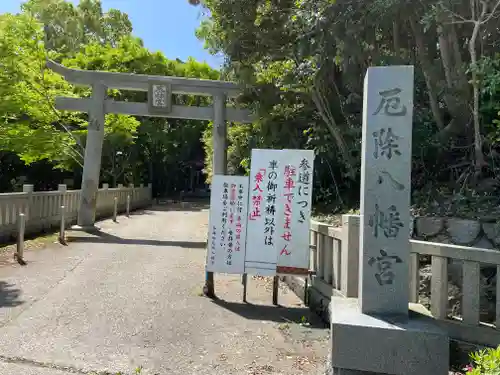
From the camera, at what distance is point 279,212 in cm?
614

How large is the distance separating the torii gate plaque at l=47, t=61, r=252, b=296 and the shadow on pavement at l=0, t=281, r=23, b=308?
7.01 m

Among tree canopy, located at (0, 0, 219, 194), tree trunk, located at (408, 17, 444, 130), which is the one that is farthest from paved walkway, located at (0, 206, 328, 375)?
tree canopy, located at (0, 0, 219, 194)

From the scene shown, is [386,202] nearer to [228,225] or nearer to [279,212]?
[279,212]

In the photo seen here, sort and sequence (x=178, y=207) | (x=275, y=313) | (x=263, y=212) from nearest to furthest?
(x=275, y=313), (x=263, y=212), (x=178, y=207)

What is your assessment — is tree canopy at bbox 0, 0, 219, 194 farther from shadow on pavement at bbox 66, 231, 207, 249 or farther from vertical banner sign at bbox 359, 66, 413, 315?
vertical banner sign at bbox 359, 66, 413, 315

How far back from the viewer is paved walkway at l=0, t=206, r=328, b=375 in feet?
13.4

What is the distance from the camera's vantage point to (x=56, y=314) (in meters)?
5.27

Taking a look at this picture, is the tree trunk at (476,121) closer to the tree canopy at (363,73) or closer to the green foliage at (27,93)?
the tree canopy at (363,73)

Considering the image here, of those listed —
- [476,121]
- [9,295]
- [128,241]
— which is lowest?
[9,295]

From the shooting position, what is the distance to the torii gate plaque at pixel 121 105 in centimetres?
1349

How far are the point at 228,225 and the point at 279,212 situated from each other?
0.78 m

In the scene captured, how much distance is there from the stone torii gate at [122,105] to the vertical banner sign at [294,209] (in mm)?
7521

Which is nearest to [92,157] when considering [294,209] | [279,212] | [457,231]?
[279,212]

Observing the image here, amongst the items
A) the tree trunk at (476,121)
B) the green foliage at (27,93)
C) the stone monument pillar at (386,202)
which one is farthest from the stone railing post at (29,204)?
the tree trunk at (476,121)
